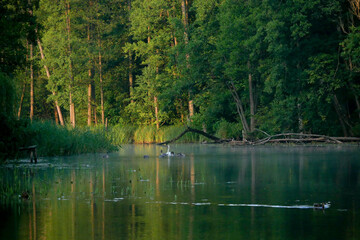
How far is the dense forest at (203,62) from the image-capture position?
119 feet

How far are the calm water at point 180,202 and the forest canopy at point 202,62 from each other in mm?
7329

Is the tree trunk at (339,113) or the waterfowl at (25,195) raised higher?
the tree trunk at (339,113)

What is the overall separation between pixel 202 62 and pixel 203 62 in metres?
0.12

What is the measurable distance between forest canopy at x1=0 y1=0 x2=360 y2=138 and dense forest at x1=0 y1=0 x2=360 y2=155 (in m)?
0.08

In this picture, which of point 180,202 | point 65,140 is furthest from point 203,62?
point 180,202

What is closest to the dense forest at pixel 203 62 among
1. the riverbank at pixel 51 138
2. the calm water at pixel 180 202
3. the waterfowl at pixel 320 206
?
the riverbank at pixel 51 138

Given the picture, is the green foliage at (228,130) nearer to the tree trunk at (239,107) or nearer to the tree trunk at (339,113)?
the tree trunk at (239,107)

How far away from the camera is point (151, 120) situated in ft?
180

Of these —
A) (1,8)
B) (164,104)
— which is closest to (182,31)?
(164,104)

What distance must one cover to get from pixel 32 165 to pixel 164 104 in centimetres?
2646

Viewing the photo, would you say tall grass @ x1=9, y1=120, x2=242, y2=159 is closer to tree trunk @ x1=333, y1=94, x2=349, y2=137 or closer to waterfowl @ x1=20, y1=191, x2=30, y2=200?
waterfowl @ x1=20, y1=191, x2=30, y2=200

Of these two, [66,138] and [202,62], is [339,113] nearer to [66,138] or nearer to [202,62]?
[202,62]

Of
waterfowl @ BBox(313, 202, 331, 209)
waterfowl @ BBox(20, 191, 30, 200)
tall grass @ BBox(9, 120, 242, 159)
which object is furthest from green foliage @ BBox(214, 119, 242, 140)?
waterfowl @ BBox(313, 202, 331, 209)

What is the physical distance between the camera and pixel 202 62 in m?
43.5
